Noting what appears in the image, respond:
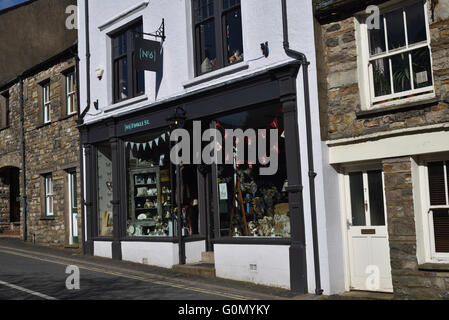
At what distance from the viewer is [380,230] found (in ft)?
29.2

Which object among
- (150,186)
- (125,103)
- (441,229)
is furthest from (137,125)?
(441,229)

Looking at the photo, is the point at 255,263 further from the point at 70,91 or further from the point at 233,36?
the point at 70,91

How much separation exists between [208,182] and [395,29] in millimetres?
5226

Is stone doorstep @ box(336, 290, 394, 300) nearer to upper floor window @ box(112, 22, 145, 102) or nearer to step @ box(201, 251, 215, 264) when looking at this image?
step @ box(201, 251, 215, 264)

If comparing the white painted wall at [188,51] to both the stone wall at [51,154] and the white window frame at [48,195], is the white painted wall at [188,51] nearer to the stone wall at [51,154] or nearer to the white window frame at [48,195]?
the stone wall at [51,154]

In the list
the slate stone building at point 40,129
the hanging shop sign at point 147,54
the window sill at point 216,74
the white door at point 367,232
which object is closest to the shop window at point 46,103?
the slate stone building at point 40,129

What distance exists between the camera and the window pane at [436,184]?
8.27 m

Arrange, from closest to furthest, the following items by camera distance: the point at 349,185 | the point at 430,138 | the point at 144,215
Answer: the point at 430,138
the point at 349,185
the point at 144,215

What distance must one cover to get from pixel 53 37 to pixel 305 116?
1526 cm

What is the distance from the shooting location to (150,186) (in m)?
13.6

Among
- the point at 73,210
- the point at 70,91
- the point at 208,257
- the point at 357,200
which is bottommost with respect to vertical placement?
the point at 208,257

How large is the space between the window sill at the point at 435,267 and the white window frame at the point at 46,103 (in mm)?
13266
